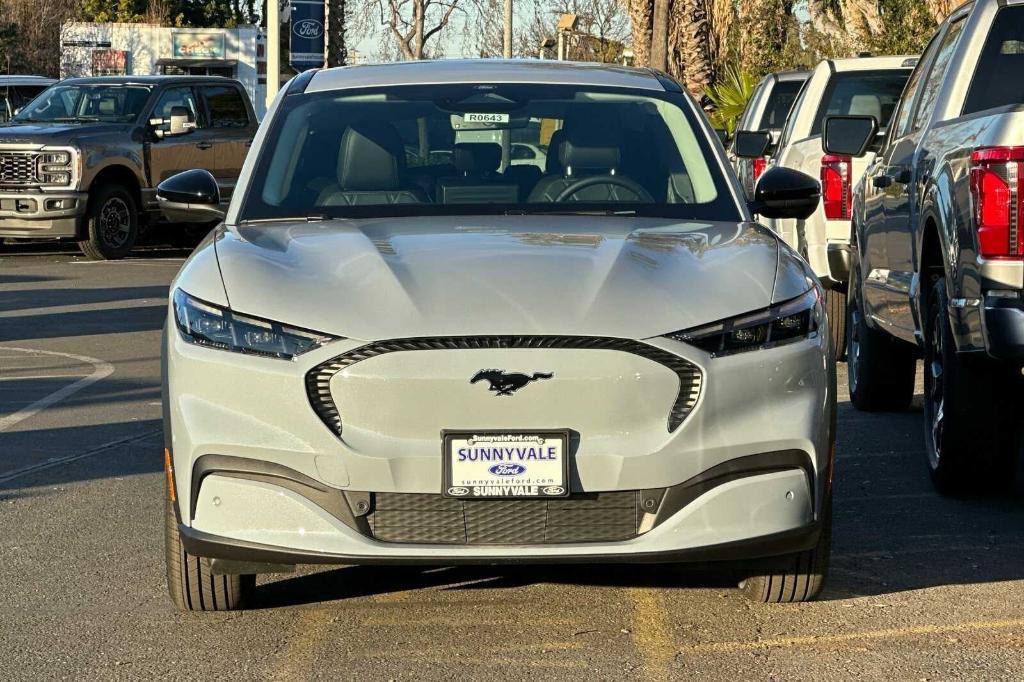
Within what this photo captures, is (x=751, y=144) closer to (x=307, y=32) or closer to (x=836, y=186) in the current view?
(x=836, y=186)

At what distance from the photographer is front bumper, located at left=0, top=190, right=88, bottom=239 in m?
18.6

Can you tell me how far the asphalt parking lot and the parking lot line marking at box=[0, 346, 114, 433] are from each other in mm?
1496

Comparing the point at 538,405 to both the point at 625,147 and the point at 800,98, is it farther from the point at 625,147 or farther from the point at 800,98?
the point at 800,98

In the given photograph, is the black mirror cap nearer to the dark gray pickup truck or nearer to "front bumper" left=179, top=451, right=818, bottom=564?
"front bumper" left=179, top=451, right=818, bottom=564

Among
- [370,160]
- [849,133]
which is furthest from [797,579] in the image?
[849,133]

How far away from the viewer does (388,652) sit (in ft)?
15.6

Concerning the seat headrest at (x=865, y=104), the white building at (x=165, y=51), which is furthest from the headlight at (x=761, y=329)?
the white building at (x=165, y=51)

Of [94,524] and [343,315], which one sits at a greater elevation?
[343,315]

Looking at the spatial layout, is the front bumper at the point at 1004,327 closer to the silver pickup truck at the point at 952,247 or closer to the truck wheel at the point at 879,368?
the silver pickup truck at the point at 952,247

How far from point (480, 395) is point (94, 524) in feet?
8.28

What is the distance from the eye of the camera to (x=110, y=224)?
1931 cm

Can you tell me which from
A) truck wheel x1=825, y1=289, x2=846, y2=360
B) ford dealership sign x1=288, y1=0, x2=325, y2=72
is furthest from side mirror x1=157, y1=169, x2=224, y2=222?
ford dealership sign x1=288, y1=0, x2=325, y2=72

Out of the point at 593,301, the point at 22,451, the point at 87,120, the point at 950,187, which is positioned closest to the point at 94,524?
the point at 22,451

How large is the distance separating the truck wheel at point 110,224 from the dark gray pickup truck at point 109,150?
0.01 meters
